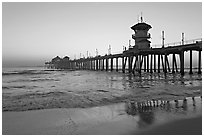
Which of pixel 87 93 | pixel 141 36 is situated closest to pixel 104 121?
pixel 87 93

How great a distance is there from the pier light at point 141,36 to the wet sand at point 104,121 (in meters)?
31.4

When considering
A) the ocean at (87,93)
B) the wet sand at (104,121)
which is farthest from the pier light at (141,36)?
the wet sand at (104,121)

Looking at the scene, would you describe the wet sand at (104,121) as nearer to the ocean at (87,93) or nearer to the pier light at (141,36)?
the ocean at (87,93)

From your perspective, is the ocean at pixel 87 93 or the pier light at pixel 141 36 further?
the pier light at pixel 141 36

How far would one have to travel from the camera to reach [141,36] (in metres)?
38.8

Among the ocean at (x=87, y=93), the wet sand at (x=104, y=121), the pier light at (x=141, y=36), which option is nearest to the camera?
the wet sand at (x=104, y=121)

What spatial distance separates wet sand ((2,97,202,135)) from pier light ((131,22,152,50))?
31.4m

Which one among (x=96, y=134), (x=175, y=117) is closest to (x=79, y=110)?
(x=96, y=134)

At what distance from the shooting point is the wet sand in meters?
4.95

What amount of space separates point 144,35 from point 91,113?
3443 centimetres

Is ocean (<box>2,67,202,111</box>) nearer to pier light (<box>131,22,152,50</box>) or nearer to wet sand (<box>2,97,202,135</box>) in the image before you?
wet sand (<box>2,97,202,135</box>)

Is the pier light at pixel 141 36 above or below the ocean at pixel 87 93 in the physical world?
above

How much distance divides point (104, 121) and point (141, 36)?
35015mm

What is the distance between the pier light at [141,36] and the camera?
37875 mm
